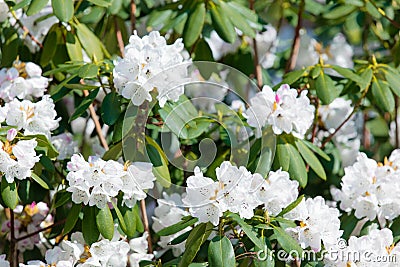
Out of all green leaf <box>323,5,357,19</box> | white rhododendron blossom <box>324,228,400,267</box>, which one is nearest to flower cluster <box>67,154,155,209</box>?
white rhododendron blossom <box>324,228,400,267</box>

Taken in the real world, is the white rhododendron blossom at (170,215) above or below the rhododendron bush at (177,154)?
below

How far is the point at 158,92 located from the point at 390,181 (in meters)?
0.60

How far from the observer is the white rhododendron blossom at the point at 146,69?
5.65 ft

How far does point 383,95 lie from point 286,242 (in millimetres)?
611

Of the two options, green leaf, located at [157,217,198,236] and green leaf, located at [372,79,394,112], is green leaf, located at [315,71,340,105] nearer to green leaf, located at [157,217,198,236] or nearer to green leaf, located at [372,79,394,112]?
green leaf, located at [372,79,394,112]

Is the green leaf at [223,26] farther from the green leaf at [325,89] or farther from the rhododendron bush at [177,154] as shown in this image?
the green leaf at [325,89]

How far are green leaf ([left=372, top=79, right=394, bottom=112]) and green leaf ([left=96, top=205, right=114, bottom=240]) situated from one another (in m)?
0.79

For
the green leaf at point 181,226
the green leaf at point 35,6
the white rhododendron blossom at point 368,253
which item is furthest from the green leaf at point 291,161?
the green leaf at point 35,6

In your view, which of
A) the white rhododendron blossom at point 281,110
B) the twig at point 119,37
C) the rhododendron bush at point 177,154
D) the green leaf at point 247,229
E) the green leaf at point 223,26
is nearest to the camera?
the green leaf at point 247,229

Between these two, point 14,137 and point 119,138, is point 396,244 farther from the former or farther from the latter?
point 14,137

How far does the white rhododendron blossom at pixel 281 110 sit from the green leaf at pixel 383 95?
26 cm

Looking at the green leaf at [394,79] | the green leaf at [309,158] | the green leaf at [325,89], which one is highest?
the green leaf at [325,89]

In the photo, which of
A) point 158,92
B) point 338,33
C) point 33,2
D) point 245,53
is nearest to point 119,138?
point 158,92

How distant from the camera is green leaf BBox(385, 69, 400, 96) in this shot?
2.04m
